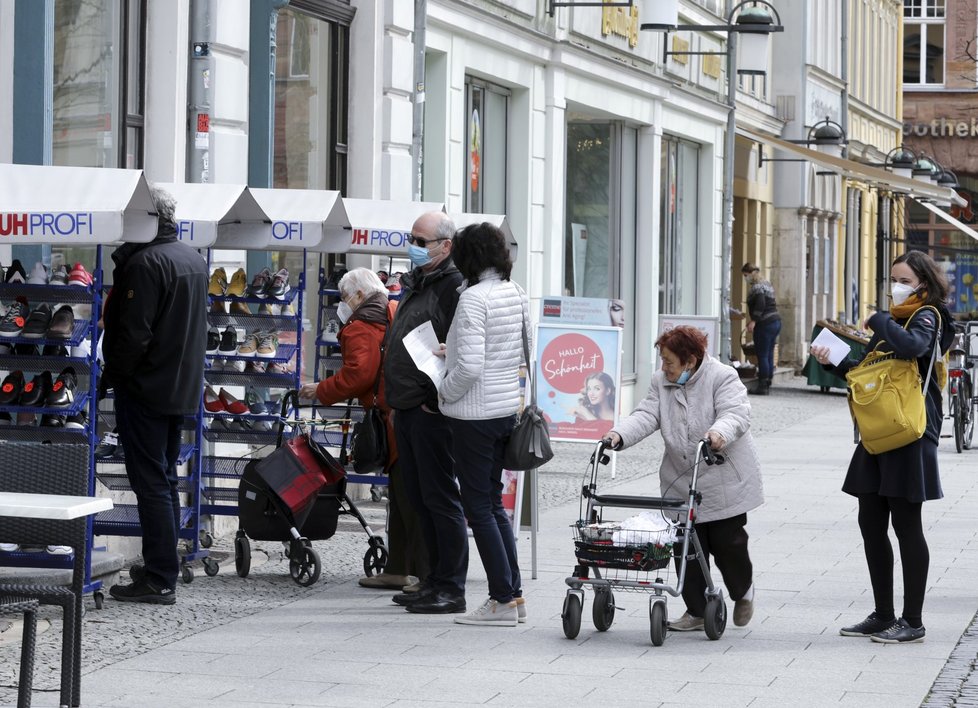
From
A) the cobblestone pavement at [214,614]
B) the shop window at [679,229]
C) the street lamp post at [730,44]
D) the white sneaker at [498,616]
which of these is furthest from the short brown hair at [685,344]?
the shop window at [679,229]

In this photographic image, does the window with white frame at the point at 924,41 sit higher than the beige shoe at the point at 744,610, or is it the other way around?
the window with white frame at the point at 924,41

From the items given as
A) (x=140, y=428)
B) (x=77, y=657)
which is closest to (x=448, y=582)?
(x=140, y=428)

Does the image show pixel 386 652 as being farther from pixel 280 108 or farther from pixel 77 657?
pixel 280 108

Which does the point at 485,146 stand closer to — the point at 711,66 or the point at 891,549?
the point at 711,66

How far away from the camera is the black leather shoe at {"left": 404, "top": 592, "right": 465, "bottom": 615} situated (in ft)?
29.3

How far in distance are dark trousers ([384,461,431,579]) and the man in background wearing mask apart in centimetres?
63

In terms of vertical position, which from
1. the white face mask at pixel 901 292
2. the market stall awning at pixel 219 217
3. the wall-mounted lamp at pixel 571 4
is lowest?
the white face mask at pixel 901 292

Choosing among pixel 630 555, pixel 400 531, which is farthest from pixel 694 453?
pixel 400 531

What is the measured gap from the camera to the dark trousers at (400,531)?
9.75 m

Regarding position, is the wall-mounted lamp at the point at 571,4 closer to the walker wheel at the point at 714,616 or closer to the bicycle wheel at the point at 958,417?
the bicycle wheel at the point at 958,417

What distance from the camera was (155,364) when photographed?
29.4 feet

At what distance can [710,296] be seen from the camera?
90.4 ft

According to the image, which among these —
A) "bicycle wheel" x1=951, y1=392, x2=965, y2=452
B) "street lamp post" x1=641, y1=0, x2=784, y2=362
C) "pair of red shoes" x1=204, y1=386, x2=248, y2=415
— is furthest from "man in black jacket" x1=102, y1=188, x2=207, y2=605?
"street lamp post" x1=641, y1=0, x2=784, y2=362

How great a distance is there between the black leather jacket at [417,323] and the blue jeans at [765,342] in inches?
754
